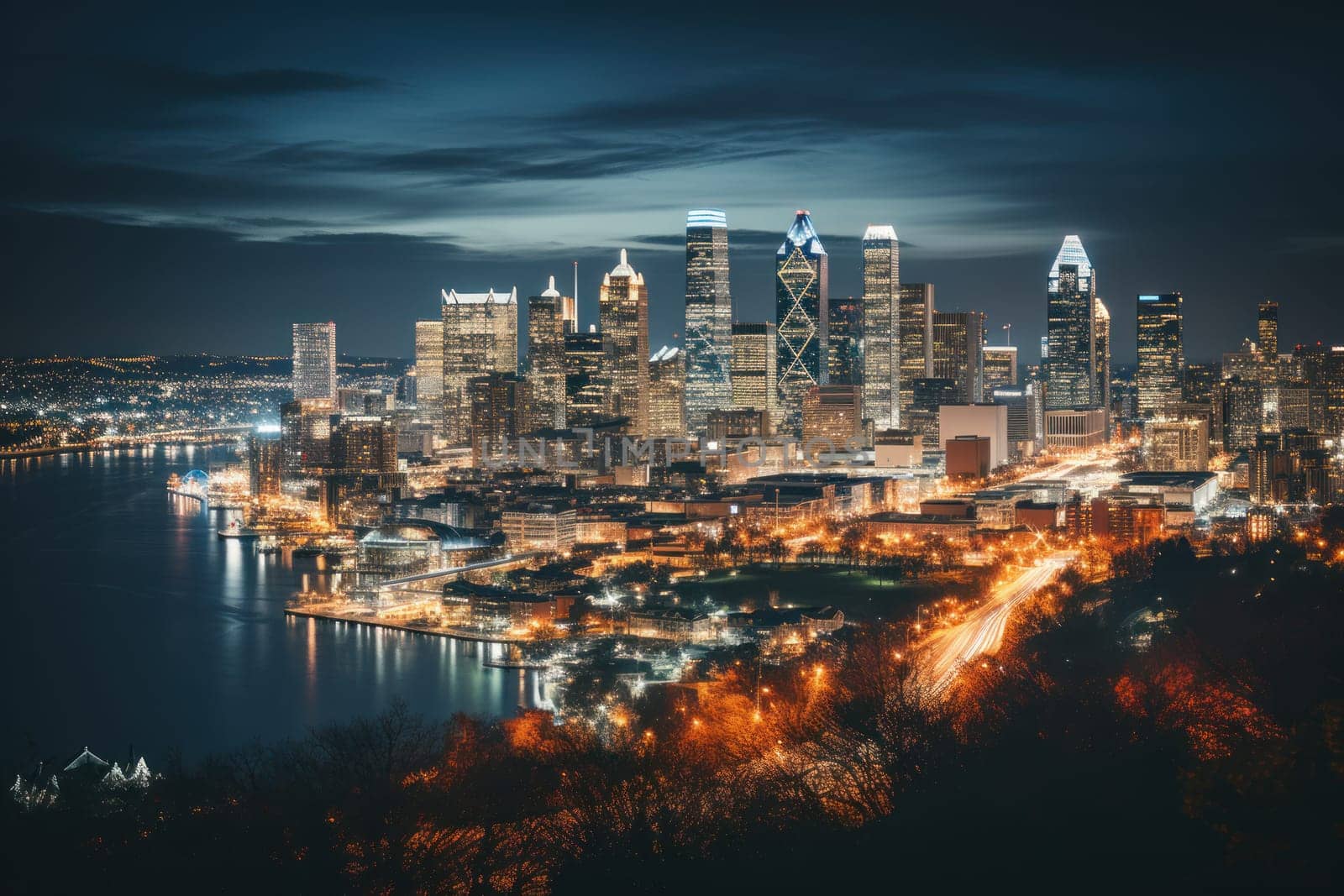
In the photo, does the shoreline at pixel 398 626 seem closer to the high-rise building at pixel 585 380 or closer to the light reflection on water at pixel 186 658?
the light reflection on water at pixel 186 658

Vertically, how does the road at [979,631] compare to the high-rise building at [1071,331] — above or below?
below

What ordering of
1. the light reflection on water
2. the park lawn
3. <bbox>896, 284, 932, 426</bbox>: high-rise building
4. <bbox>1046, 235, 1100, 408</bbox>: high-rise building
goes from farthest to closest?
<bbox>1046, 235, 1100, 408</bbox>: high-rise building < <bbox>896, 284, 932, 426</bbox>: high-rise building < the park lawn < the light reflection on water

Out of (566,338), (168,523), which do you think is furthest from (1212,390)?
(168,523)

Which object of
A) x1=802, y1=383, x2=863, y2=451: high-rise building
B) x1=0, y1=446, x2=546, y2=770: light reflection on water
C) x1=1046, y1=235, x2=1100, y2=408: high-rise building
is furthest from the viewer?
x1=1046, y1=235, x2=1100, y2=408: high-rise building

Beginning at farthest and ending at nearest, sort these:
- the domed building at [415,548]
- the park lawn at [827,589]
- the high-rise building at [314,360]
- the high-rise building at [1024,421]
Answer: the high-rise building at [314,360]
the high-rise building at [1024,421]
the domed building at [415,548]
the park lawn at [827,589]

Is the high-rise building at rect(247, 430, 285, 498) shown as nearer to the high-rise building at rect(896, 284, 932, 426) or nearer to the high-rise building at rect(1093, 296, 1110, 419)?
the high-rise building at rect(896, 284, 932, 426)

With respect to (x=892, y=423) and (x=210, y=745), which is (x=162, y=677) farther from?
(x=892, y=423)

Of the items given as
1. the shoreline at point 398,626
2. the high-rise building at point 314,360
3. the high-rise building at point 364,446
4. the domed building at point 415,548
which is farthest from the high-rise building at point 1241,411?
the high-rise building at point 314,360

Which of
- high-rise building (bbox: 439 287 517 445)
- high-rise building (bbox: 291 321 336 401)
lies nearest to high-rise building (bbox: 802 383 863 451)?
high-rise building (bbox: 439 287 517 445)
